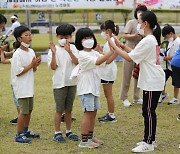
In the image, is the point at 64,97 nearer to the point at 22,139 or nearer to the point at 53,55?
the point at 53,55

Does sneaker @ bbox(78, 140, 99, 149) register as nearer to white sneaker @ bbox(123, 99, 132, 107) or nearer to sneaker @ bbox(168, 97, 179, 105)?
white sneaker @ bbox(123, 99, 132, 107)

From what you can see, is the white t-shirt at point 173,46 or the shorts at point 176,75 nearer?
the shorts at point 176,75

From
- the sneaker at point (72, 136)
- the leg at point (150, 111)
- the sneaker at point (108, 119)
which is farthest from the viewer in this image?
the sneaker at point (108, 119)

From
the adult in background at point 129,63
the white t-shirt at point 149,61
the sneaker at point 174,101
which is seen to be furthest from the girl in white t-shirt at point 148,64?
the sneaker at point 174,101

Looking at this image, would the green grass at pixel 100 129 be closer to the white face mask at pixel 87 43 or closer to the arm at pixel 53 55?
the arm at pixel 53 55

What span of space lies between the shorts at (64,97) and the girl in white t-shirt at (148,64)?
0.78 metres

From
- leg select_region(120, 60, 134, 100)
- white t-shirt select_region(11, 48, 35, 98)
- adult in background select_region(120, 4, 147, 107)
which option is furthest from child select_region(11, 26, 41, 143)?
leg select_region(120, 60, 134, 100)

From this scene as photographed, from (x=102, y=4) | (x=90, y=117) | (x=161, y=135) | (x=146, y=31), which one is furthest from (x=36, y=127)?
(x=102, y=4)

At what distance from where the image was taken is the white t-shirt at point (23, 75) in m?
4.18

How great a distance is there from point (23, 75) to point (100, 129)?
1.29 meters

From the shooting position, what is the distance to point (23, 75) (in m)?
4.25

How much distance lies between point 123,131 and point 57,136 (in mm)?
905

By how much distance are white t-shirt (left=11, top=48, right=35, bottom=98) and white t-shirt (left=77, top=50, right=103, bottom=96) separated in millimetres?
593

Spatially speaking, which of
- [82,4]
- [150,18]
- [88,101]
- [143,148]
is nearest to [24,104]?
[88,101]
